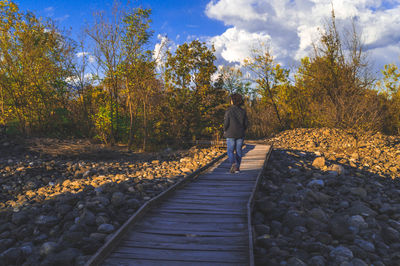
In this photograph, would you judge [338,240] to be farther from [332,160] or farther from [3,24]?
[3,24]

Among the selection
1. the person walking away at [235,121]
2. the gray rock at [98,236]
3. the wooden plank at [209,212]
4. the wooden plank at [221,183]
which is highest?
the person walking away at [235,121]

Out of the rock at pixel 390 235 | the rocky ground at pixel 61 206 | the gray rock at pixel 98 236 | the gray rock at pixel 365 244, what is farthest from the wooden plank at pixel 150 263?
the rock at pixel 390 235

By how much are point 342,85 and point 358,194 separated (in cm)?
1383

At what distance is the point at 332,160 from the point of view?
1150 centimetres


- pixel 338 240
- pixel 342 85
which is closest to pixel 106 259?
pixel 338 240

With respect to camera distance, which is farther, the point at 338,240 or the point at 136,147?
the point at 136,147

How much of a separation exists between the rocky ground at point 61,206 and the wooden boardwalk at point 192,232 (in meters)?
0.62

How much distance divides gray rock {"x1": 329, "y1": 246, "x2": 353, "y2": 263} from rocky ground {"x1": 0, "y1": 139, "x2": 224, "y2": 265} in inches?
130

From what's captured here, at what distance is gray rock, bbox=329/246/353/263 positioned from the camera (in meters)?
3.90

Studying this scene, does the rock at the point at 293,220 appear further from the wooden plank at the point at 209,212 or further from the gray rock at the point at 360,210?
the gray rock at the point at 360,210

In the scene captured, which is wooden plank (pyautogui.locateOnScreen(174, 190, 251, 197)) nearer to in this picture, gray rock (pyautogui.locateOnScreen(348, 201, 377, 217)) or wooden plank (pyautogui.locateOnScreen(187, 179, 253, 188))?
wooden plank (pyautogui.locateOnScreen(187, 179, 253, 188))

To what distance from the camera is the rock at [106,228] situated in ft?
14.5

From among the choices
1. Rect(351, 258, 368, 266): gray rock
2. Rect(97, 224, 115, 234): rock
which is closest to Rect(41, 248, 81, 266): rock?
Rect(97, 224, 115, 234): rock

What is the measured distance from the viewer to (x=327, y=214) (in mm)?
5852
